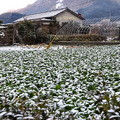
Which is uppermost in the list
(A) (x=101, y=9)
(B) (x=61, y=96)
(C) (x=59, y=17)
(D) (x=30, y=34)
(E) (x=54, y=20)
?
(A) (x=101, y=9)

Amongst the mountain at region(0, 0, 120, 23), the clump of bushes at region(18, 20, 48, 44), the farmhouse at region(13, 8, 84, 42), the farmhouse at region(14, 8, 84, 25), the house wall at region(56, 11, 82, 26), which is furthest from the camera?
the mountain at region(0, 0, 120, 23)

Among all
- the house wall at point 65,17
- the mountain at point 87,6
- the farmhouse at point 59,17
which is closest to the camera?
the farmhouse at point 59,17

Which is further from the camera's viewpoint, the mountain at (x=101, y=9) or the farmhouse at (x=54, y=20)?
the mountain at (x=101, y=9)

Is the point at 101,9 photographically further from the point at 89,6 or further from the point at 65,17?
the point at 65,17

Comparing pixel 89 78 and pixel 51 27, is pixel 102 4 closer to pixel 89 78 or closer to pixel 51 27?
pixel 51 27

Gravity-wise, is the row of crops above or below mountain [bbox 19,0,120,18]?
below

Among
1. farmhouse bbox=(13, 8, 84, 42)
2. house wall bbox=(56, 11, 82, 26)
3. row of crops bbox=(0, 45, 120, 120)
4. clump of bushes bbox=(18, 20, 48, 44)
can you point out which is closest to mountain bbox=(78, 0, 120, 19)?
house wall bbox=(56, 11, 82, 26)

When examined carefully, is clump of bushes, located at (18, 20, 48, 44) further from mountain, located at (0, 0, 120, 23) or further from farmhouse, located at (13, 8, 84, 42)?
mountain, located at (0, 0, 120, 23)

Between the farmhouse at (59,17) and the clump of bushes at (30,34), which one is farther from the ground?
the farmhouse at (59,17)

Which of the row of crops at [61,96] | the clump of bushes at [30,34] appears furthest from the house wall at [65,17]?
the row of crops at [61,96]

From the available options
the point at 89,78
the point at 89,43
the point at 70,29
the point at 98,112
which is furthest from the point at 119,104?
the point at 70,29

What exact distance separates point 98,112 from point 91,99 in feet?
2.16

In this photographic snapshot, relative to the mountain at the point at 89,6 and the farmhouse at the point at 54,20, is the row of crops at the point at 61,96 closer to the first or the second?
the farmhouse at the point at 54,20

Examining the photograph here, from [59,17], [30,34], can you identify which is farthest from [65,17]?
[30,34]
